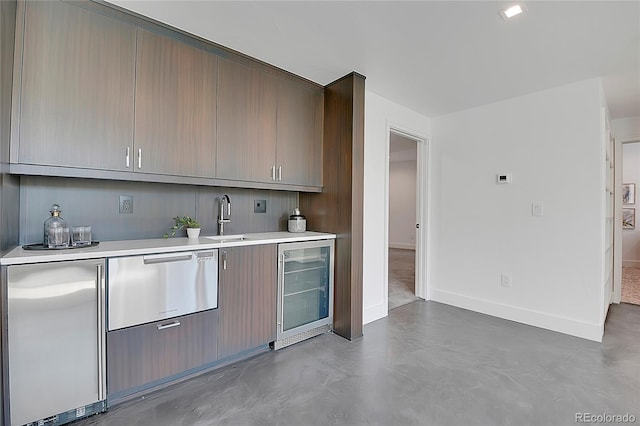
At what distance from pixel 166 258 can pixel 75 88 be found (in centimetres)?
112

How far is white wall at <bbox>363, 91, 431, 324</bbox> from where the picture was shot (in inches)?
121

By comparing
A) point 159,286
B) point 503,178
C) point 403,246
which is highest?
point 503,178

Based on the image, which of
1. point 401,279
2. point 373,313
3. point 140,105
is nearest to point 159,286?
point 140,105

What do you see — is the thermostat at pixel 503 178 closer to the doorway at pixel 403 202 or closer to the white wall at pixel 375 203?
the white wall at pixel 375 203

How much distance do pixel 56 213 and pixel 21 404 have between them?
3.24ft

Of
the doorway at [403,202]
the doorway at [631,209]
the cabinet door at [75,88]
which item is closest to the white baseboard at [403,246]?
the doorway at [403,202]

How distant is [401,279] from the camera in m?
4.98

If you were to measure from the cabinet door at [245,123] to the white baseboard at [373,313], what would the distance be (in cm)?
170

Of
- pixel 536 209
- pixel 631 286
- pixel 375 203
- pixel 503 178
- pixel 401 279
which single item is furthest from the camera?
pixel 401 279

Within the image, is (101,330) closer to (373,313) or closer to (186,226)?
(186,226)

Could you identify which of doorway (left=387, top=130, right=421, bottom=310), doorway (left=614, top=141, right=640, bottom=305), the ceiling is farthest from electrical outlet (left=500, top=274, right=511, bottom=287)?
doorway (left=614, top=141, right=640, bottom=305)

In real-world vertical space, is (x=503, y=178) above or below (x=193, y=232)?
above

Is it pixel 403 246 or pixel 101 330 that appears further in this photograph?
pixel 403 246

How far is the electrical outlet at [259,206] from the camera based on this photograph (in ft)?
9.25
